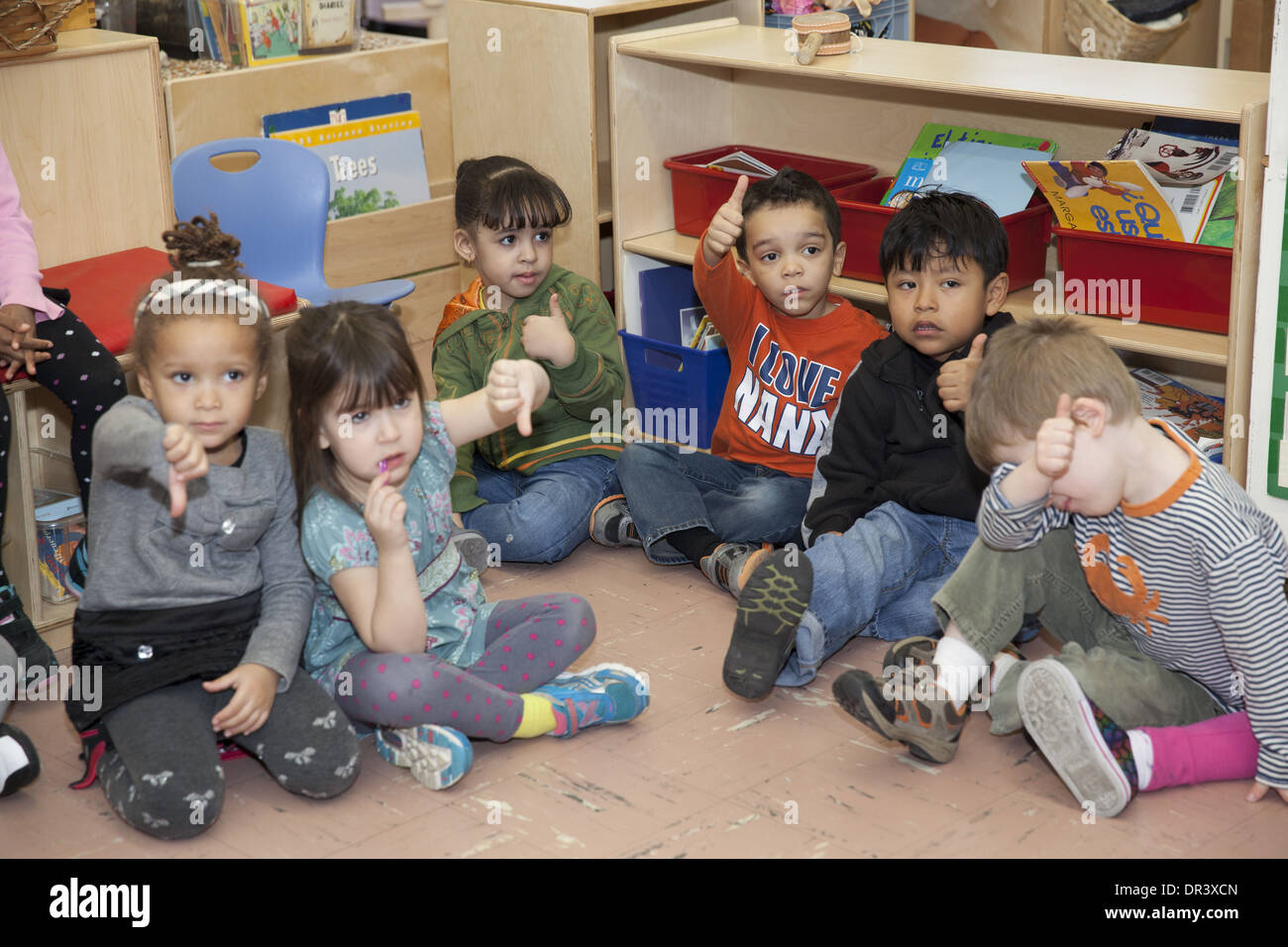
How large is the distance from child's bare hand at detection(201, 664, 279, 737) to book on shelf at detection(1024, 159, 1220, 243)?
153cm

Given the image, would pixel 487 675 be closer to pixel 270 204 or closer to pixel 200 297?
pixel 200 297

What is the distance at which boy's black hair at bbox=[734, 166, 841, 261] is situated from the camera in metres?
2.41

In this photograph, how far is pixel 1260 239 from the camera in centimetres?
206

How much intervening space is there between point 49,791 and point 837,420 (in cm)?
134

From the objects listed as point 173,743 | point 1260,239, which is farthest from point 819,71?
point 173,743

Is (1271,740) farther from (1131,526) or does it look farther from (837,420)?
(837,420)

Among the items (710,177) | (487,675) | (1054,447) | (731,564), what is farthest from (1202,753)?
(710,177)

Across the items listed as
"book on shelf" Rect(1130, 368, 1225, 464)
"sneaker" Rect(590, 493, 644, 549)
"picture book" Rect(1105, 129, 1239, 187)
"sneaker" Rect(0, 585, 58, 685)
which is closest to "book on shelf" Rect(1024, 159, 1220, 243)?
"picture book" Rect(1105, 129, 1239, 187)

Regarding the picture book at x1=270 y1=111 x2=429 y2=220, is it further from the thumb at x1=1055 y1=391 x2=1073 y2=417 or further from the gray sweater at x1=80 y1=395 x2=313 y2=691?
the thumb at x1=1055 y1=391 x2=1073 y2=417

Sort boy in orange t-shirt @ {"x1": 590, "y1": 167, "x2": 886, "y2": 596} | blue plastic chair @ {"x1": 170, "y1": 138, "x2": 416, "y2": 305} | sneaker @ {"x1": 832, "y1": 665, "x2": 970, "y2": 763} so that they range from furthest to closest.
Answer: blue plastic chair @ {"x1": 170, "y1": 138, "x2": 416, "y2": 305} → boy in orange t-shirt @ {"x1": 590, "y1": 167, "x2": 886, "y2": 596} → sneaker @ {"x1": 832, "y1": 665, "x2": 970, "y2": 763}

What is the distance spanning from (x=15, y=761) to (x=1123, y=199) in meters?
1.94

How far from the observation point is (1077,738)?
167cm

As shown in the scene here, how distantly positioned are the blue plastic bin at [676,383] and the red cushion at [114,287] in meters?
0.81

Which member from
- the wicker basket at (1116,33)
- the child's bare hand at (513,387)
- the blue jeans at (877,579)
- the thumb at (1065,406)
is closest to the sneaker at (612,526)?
→ the blue jeans at (877,579)
